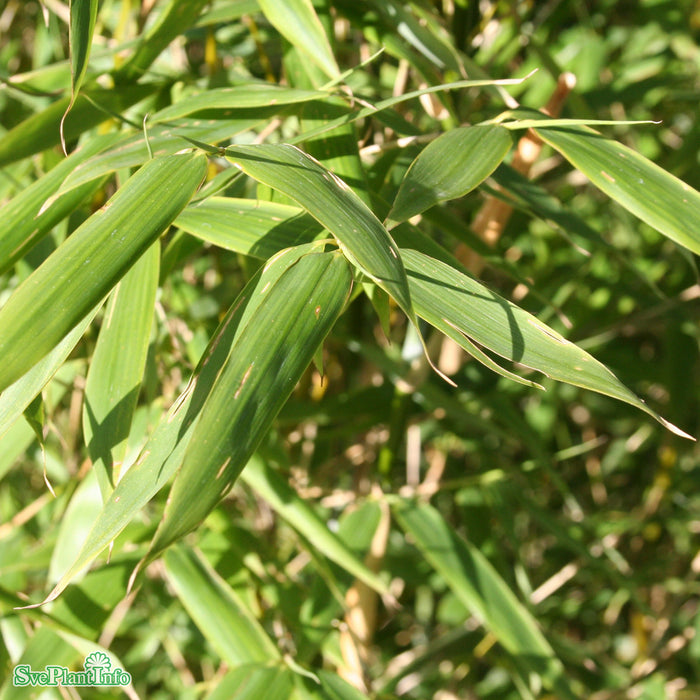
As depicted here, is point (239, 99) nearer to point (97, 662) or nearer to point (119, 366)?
point (119, 366)

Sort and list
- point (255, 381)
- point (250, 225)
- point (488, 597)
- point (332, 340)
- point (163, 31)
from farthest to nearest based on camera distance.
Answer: point (332, 340) → point (488, 597) → point (163, 31) → point (250, 225) → point (255, 381)

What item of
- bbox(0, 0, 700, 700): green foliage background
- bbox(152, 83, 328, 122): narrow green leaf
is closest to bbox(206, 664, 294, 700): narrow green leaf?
bbox(0, 0, 700, 700): green foliage background

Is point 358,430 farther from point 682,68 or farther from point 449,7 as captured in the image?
point 682,68

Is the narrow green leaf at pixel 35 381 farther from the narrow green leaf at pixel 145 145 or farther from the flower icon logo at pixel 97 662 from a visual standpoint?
the flower icon logo at pixel 97 662

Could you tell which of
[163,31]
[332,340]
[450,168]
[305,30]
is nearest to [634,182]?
[450,168]

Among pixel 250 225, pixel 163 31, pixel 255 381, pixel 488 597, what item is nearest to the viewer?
pixel 255 381

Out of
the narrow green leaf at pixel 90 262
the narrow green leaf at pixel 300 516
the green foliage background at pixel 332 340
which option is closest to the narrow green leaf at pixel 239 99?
the green foliage background at pixel 332 340

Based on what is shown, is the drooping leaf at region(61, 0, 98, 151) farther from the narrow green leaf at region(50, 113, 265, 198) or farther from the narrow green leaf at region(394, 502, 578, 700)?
the narrow green leaf at region(394, 502, 578, 700)
